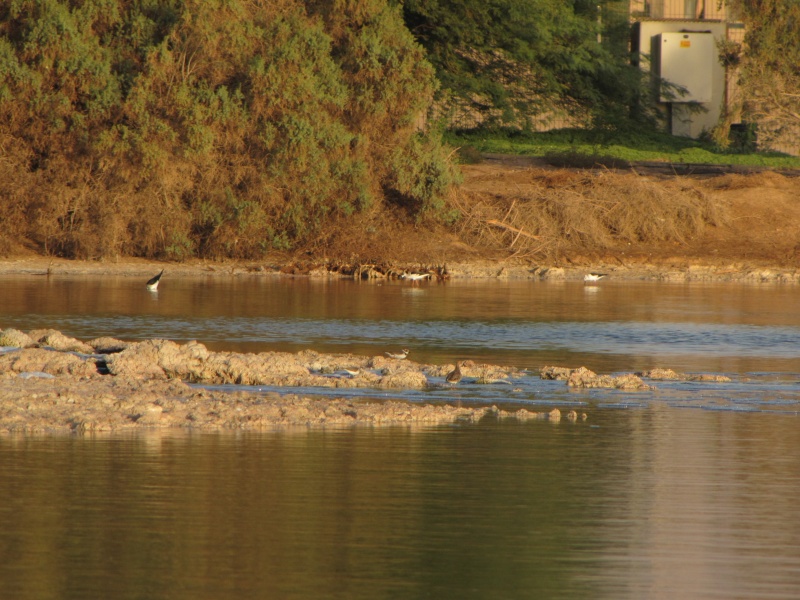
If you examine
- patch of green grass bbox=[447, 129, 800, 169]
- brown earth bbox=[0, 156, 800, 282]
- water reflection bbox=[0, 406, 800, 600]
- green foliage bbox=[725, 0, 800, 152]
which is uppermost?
green foliage bbox=[725, 0, 800, 152]

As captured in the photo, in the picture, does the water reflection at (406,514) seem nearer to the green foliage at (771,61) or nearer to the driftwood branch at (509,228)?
the driftwood branch at (509,228)

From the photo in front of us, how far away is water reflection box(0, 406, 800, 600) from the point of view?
6988 millimetres

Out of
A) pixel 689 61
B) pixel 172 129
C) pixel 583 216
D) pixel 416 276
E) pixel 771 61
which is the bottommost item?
pixel 416 276

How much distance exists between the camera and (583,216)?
111 ft

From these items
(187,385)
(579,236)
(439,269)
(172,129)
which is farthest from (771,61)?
(187,385)

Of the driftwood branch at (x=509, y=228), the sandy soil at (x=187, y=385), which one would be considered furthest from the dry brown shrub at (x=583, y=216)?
the sandy soil at (x=187, y=385)

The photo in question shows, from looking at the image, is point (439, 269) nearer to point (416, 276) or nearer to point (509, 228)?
point (416, 276)

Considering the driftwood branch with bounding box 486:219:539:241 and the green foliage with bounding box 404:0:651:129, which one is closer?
the driftwood branch with bounding box 486:219:539:241

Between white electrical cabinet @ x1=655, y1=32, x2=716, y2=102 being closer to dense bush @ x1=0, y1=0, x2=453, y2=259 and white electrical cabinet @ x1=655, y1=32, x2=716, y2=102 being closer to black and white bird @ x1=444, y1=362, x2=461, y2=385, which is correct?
dense bush @ x1=0, y1=0, x2=453, y2=259

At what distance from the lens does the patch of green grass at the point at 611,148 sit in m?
40.2

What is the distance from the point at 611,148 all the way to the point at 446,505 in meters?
34.8

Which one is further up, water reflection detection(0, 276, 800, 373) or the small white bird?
the small white bird

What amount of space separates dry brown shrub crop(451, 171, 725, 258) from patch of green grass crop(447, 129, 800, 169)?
358 cm

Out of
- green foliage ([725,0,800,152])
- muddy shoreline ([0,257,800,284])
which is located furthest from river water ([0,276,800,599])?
green foliage ([725,0,800,152])
